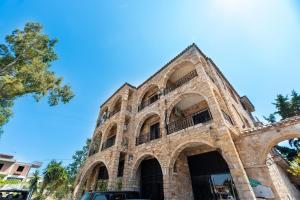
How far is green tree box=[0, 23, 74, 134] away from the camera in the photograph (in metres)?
9.95

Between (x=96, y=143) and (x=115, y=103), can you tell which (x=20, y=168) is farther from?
(x=115, y=103)

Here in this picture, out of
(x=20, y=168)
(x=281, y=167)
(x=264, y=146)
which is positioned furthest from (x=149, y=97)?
(x=20, y=168)

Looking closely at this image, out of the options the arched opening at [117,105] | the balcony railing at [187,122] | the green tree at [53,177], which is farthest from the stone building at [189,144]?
the green tree at [53,177]

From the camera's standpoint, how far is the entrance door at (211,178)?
7808mm

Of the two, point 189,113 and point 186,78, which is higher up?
point 186,78

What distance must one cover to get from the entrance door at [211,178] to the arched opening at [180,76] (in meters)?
5.56

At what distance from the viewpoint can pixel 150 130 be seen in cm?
1266

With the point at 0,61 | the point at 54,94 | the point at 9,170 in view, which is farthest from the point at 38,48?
the point at 9,170

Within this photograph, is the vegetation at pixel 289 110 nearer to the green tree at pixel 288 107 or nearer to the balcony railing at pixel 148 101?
→ the green tree at pixel 288 107

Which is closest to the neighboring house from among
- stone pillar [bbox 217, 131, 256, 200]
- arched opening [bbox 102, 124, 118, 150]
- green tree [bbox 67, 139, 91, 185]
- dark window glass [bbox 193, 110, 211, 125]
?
green tree [bbox 67, 139, 91, 185]

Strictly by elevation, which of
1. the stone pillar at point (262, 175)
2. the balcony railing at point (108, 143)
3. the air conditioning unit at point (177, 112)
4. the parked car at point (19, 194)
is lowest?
the parked car at point (19, 194)

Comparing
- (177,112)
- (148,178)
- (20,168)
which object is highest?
(20,168)

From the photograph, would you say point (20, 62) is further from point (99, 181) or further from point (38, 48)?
point (99, 181)

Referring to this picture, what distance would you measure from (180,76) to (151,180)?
8.79 meters
